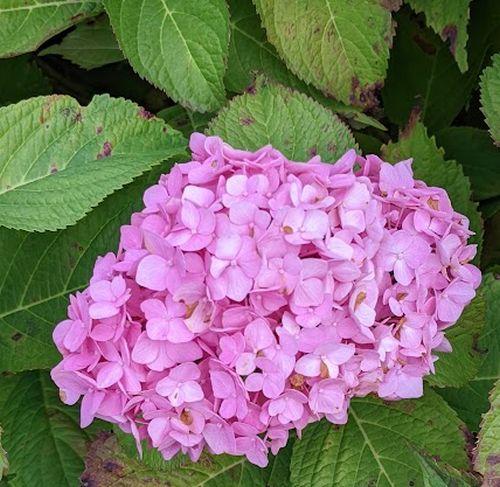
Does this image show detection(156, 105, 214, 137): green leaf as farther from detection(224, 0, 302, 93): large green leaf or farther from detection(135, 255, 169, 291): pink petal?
detection(135, 255, 169, 291): pink petal

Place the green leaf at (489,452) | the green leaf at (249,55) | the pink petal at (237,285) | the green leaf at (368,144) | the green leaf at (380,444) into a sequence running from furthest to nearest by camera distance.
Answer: the green leaf at (368,144)
the green leaf at (249,55)
the green leaf at (380,444)
the green leaf at (489,452)
the pink petal at (237,285)

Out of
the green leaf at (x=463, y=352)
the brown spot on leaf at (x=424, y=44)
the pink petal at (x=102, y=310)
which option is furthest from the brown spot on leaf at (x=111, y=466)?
the brown spot on leaf at (x=424, y=44)

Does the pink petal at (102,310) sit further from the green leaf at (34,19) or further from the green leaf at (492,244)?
the green leaf at (492,244)

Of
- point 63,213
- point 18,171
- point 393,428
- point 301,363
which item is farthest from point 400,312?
point 18,171

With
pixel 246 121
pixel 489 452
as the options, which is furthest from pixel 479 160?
pixel 489 452

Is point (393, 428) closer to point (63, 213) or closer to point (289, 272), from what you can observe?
point (289, 272)
